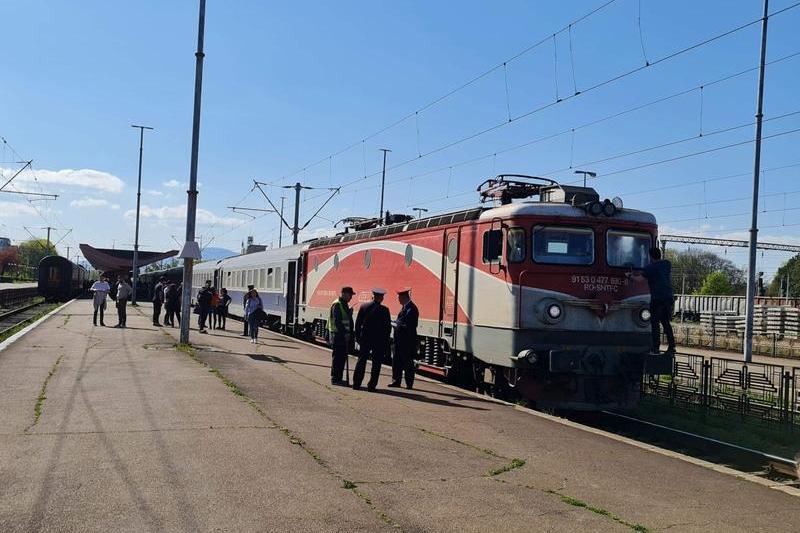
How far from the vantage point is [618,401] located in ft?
38.9

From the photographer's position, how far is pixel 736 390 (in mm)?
14742

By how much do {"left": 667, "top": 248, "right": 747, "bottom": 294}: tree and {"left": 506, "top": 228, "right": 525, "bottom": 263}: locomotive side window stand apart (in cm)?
10334

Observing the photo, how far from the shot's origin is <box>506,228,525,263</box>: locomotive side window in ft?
39.0

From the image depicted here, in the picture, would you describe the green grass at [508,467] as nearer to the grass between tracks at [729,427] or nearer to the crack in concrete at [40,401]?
the crack in concrete at [40,401]

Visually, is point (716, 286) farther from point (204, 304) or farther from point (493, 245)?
point (493, 245)

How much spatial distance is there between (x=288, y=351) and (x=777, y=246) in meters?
76.4

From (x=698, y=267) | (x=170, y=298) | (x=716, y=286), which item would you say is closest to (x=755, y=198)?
(x=170, y=298)

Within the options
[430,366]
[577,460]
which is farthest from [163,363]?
[577,460]

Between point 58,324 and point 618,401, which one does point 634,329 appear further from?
point 58,324

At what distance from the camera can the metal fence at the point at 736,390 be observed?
1345cm

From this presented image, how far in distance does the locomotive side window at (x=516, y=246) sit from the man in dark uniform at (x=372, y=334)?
217 cm

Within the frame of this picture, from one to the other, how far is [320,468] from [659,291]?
23.6ft

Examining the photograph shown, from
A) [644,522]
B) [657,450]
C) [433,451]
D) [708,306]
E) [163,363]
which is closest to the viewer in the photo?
[644,522]

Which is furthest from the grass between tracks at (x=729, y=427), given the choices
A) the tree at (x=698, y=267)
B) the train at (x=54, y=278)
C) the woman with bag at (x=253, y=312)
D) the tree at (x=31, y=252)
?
the tree at (x=31, y=252)
